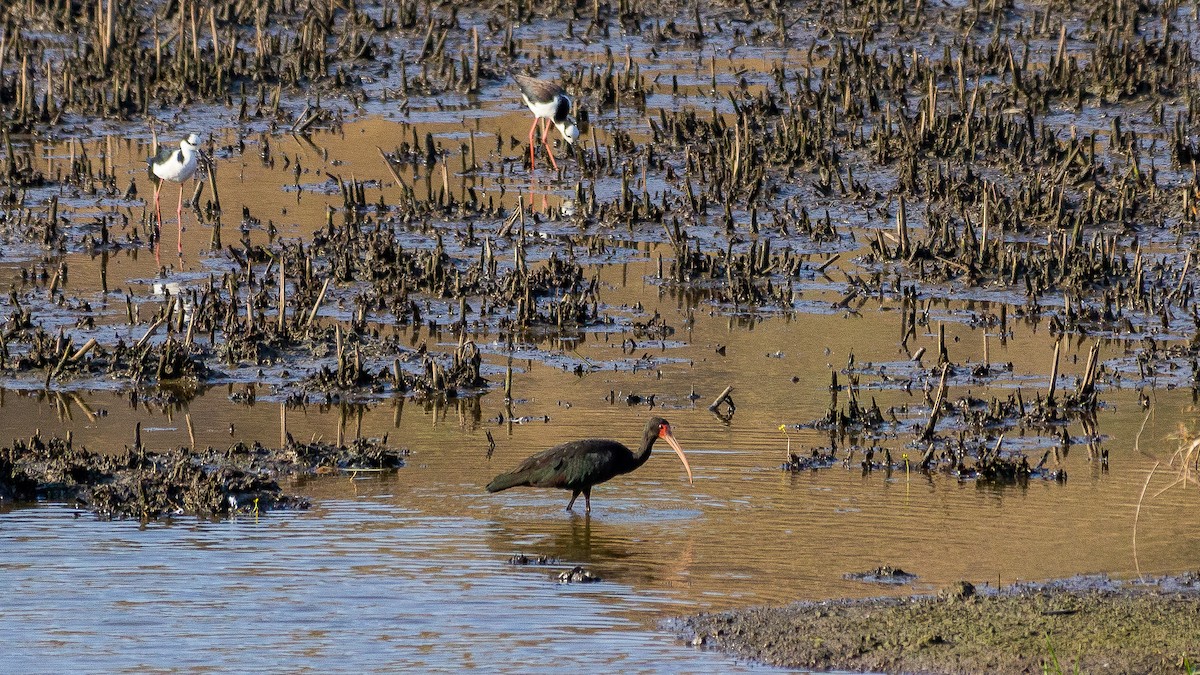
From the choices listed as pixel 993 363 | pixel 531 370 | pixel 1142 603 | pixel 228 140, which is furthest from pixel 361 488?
pixel 228 140

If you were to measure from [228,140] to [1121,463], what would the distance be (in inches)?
431

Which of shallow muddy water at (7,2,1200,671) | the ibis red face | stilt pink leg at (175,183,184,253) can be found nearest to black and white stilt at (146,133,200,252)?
stilt pink leg at (175,183,184,253)

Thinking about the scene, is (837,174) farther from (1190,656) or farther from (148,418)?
(1190,656)

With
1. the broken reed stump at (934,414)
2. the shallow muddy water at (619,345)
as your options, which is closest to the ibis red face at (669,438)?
the shallow muddy water at (619,345)

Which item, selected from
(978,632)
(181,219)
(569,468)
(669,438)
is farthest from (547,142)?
(978,632)

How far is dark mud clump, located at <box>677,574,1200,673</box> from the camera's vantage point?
6.20 metres

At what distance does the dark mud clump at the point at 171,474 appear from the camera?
823 centimetres

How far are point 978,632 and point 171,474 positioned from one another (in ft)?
12.4

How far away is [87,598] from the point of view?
6.95 m

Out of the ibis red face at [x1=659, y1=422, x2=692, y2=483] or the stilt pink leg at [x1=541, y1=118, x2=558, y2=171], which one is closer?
the ibis red face at [x1=659, y1=422, x2=692, y2=483]

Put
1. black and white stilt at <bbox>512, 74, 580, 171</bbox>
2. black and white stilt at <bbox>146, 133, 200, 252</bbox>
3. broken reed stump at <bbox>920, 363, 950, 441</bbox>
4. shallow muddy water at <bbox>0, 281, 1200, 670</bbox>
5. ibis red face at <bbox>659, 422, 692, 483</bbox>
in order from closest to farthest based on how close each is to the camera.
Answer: shallow muddy water at <bbox>0, 281, 1200, 670</bbox> < ibis red face at <bbox>659, 422, 692, 483</bbox> < broken reed stump at <bbox>920, 363, 950, 441</bbox> < black and white stilt at <bbox>146, 133, 200, 252</bbox> < black and white stilt at <bbox>512, 74, 580, 171</bbox>

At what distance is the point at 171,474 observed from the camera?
27.5ft

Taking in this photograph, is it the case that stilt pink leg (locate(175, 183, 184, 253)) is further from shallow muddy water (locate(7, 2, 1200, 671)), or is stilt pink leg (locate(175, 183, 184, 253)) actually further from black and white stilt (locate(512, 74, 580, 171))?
black and white stilt (locate(512, 74, 580, 171))

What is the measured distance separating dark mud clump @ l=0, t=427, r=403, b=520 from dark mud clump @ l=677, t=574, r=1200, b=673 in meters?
2.52
